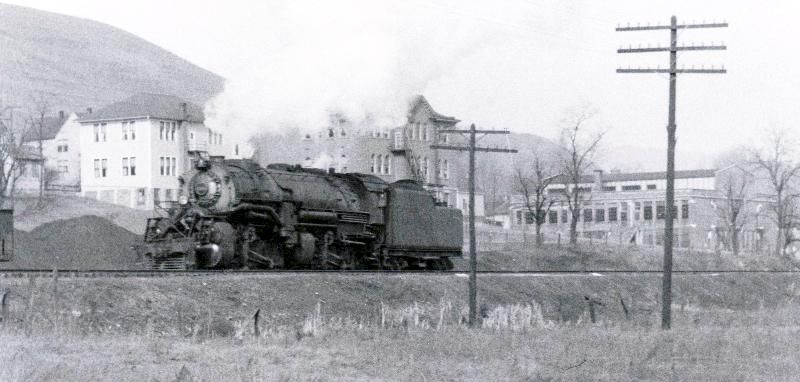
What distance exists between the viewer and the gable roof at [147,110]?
2854 inches

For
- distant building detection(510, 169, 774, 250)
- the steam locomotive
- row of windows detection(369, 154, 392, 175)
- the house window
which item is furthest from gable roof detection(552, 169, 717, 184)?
the steam locomotive

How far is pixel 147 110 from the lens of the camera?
7256cm

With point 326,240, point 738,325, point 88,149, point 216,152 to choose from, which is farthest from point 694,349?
point 88,149

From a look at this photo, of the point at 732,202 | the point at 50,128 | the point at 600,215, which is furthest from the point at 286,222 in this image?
the point at 50,128

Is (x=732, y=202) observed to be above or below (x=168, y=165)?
below

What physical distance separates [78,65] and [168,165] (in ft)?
348

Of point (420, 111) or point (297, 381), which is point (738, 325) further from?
point (420, 111)

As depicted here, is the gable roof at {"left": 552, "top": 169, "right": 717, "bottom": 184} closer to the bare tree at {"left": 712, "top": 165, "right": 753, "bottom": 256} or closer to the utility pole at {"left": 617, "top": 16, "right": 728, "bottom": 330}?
the bare tree at {"left": 712, "top": 165, "right": 753, "bottom": 256}

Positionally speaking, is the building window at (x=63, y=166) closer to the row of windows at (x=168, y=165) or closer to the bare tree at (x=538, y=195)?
the row of windows at (x=168, y=165)

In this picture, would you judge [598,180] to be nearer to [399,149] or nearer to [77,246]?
[399,149]

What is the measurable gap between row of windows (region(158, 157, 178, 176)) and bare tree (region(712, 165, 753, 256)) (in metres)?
40.9

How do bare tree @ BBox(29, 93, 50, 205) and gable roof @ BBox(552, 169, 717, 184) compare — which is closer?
bare tree @ BBox(29, 93, 50, 205)

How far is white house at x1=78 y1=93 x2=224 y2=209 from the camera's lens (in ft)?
235

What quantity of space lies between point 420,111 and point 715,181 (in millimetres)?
36801
